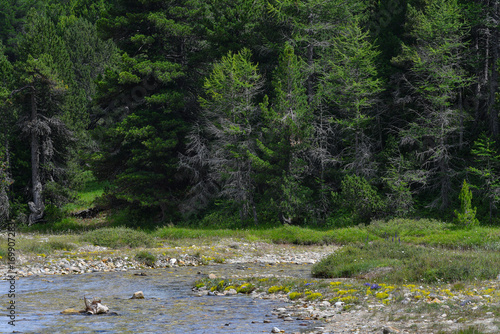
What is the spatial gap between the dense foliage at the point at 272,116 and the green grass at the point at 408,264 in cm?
1102

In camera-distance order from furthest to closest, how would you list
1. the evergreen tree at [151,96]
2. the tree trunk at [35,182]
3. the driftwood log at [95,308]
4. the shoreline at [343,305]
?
the tree trunk at [35,182], the evergreen tree at [151,96], the driftwood log at [95,308], the shoreline at [343,305]

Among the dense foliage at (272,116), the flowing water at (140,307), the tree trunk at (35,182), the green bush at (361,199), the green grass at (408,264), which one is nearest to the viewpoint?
the flowing water at (140,307)

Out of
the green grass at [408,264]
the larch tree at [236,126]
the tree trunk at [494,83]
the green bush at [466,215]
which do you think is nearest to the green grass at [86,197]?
the larch tree at [236,126]

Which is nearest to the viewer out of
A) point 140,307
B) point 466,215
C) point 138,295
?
point 140,307

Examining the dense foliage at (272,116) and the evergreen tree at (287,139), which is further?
the dense foliage at (272,116)

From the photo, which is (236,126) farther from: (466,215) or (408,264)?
(408,264)

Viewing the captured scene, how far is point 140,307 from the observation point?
531 inches

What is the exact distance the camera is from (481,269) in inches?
577

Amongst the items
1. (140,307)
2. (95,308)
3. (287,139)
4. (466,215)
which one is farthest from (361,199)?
(95,308)

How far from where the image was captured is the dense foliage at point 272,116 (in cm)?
3281

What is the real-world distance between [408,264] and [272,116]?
17.3 metres

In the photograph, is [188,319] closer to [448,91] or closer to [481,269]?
[481,269]

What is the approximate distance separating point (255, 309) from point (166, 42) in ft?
106

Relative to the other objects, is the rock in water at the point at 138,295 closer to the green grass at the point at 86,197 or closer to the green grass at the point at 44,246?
the green grass at the point at 44,246
